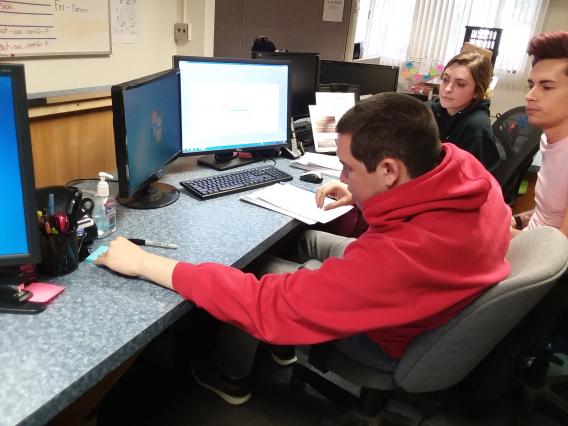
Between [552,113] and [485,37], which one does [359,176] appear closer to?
[552,113]

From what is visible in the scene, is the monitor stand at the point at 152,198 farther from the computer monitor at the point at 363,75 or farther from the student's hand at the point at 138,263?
the computer monitor at the point at 363,75

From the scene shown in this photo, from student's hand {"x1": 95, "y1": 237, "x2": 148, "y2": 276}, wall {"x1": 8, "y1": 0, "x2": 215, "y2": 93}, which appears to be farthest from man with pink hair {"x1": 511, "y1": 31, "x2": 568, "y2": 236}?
wall {"x1": 8, "y1": 0, "x2": 215, "y2": 93}

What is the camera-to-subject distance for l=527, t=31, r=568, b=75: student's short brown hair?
146 cm

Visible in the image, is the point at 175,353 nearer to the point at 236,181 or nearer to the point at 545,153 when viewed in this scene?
the point at 236,181

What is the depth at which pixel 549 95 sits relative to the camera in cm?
151

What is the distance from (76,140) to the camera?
179 centimetres

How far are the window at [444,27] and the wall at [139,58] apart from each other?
2755 millimetres

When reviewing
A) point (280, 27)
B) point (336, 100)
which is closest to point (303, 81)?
point (336, 100)

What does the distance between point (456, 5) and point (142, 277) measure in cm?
469

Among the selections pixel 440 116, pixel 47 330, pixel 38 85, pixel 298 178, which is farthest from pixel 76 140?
pixel 440 116

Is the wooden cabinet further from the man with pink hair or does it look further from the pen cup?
the man with pink hair

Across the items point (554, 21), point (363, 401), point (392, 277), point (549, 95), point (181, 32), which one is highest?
point (554, 21)

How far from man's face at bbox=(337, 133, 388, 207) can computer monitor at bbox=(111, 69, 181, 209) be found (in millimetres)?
587

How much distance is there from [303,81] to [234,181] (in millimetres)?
912
